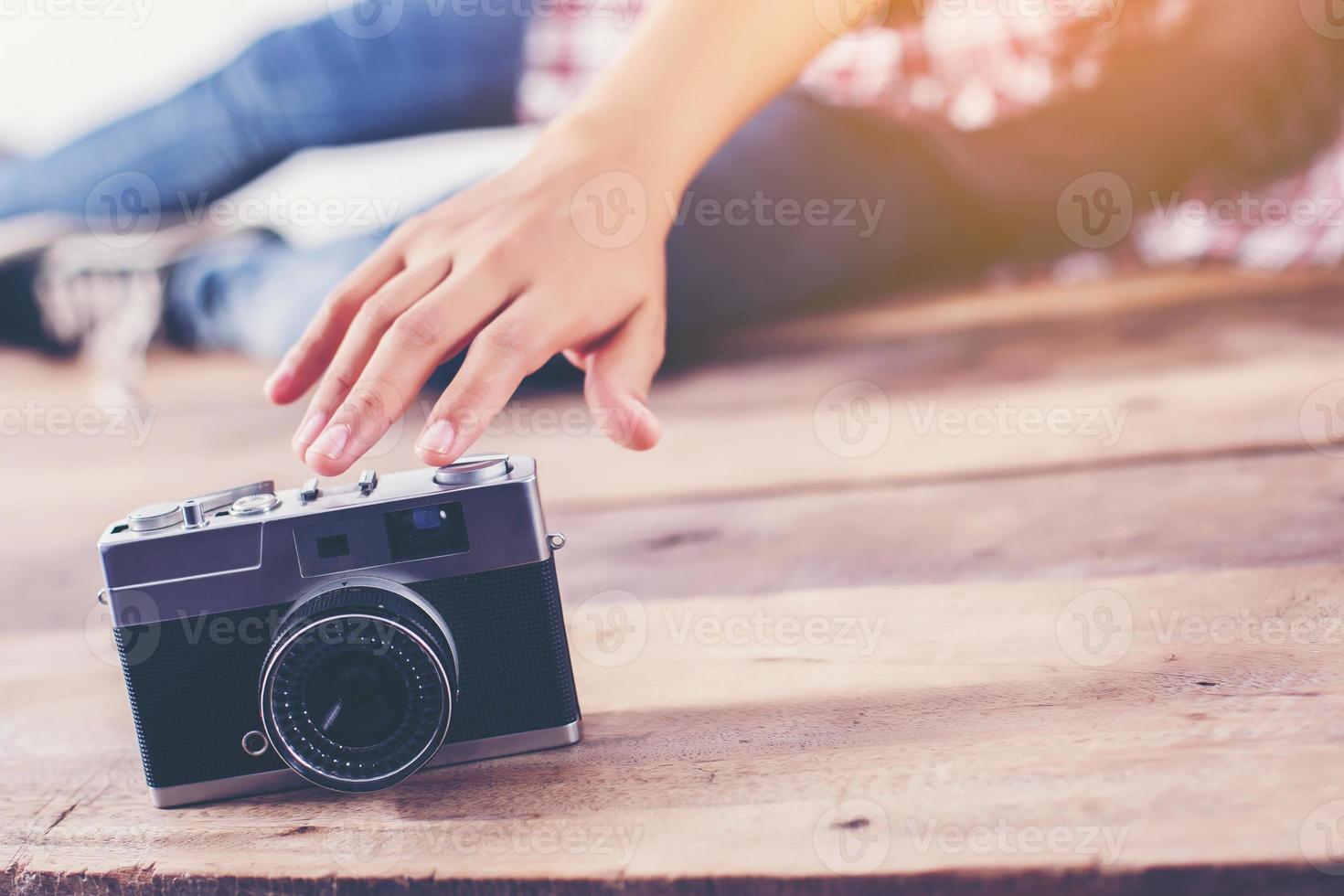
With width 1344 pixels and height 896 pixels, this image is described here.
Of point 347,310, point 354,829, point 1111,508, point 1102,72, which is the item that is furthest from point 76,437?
point 1102,72

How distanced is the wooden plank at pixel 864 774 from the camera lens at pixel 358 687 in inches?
1.1

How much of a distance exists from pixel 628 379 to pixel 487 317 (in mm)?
103

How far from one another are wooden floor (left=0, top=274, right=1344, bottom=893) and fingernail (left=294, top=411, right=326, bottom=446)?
193 millimetres

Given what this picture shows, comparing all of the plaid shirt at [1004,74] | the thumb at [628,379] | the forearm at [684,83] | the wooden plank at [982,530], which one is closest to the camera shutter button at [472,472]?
the thumb at [628,379]

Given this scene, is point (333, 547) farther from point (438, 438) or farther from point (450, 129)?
point (450, 129)

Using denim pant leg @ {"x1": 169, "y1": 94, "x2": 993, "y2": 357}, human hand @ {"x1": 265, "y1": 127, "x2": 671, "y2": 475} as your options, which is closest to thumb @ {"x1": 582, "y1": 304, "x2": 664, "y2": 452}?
human hand @ {"x1": 265, "y1": 127, "x2": 671, "y2": 475}

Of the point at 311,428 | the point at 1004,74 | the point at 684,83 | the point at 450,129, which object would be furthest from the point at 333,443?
the point at 1004,74

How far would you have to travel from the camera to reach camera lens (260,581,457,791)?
1.67 feet

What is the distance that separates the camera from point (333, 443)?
1.88 feet

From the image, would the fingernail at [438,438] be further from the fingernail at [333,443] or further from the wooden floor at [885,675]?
the wooden floor at [885,675]

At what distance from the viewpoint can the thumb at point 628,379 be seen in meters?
0.67

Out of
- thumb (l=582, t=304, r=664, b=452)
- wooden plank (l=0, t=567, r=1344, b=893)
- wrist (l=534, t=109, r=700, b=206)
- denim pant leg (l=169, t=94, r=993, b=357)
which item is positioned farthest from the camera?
denim pant leg (l=169, t=94, r=993, b=357)

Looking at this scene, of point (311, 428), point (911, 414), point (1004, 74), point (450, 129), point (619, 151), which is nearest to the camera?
point (311, 428)

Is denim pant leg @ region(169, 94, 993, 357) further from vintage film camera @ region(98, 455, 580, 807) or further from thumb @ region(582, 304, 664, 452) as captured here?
vintage film camera @ region(98, 455, 580, 807)
